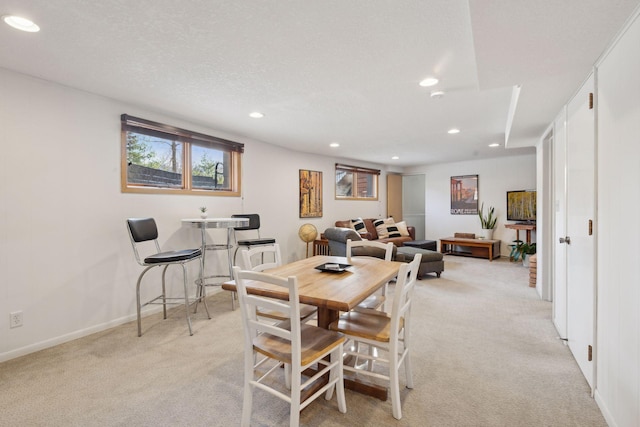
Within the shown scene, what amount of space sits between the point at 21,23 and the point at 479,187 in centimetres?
772

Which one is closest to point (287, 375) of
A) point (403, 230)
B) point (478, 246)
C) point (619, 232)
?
point (619, 232)

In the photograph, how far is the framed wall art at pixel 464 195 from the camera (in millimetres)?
7289

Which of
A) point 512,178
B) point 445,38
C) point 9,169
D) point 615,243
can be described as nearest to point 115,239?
point 9,169

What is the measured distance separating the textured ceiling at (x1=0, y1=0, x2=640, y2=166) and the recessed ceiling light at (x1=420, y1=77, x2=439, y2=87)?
7 centimetres

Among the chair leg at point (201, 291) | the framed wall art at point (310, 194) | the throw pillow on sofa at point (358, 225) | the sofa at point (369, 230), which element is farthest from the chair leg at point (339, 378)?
the throw pillow on sofa at point (358, 225)

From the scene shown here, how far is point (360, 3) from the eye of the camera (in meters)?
1.60

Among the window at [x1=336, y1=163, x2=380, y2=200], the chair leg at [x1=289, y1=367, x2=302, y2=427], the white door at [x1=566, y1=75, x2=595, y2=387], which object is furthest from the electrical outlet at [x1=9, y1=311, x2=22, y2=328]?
the window at [x1=336, y1=163, x2=380, y2=200]

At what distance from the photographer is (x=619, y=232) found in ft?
4.96

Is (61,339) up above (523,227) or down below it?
below

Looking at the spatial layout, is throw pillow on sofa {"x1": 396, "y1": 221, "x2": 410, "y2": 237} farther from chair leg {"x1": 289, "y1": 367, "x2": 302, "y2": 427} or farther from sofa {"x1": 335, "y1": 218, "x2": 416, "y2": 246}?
chair leg {"x1": 289, "y1": 367, "x2": 302, "y2": 427}

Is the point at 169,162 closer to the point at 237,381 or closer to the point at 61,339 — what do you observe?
the point at 61,339

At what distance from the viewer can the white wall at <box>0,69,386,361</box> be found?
2.42 m

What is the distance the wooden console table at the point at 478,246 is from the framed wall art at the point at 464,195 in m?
0.89

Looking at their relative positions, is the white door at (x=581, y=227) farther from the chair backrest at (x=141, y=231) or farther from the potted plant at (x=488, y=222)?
the potted plant at (x=488, y=222)
